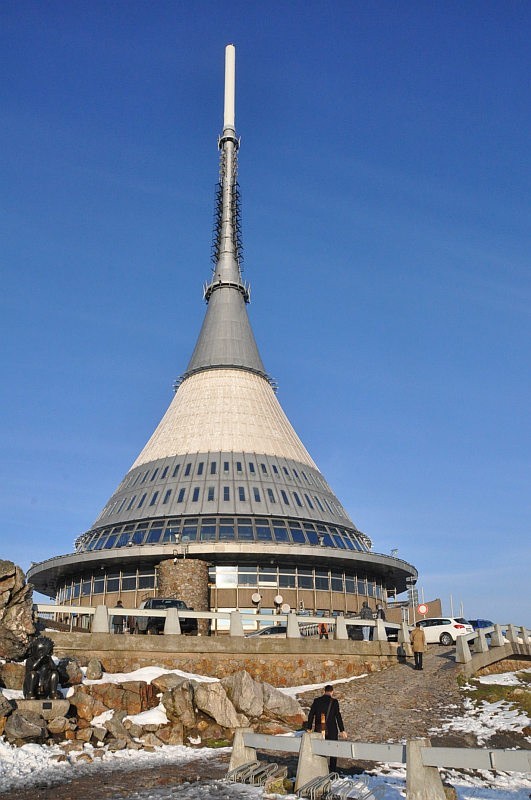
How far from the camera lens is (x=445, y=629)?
1422 inches

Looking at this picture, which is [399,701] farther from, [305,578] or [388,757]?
[305,578]

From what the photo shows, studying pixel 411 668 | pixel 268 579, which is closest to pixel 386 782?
pixel 411 668

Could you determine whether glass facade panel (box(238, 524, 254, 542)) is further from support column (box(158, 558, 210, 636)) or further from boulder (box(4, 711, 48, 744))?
boulder (box(4, 711, 48, 744))

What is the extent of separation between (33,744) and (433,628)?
24512 millimetres

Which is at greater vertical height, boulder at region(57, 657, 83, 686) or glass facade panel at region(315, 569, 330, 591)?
glass facade panel at region(315, 569, 330, 591)

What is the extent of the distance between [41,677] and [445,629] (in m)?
22.9

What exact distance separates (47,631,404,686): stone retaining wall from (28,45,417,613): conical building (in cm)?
1305

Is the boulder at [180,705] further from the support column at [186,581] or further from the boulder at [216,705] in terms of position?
the support column at [186,581]

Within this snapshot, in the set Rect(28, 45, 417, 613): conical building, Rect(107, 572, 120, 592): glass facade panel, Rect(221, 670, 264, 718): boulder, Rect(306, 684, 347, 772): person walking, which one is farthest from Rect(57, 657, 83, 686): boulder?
Rect(107, 572, 120, 592): glass facade panel

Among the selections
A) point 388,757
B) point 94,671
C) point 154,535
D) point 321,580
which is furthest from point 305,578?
point 388,757

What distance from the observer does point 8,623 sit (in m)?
21.2

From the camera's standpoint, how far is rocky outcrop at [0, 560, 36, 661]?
20.6m

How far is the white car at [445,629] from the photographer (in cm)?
3581

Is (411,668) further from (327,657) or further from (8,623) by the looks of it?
(8,623)
